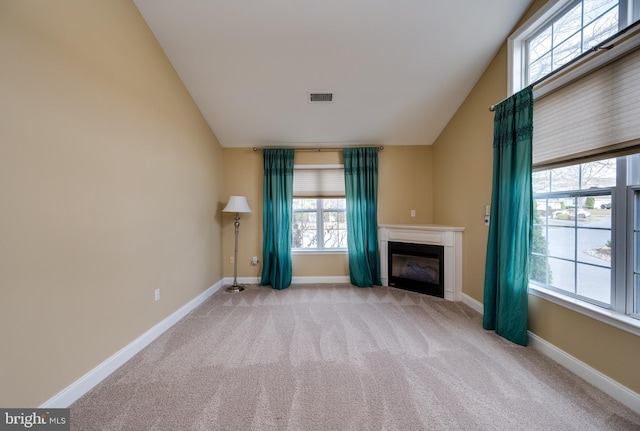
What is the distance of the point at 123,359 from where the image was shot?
1766mm

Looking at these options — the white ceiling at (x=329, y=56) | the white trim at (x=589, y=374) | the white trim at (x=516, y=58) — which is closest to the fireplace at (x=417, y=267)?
the white trim at (x=589, y=374)

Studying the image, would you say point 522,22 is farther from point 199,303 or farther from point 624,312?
point 199,303

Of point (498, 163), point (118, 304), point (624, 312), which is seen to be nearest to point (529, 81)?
point (498, 163)

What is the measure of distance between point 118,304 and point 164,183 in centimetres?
115

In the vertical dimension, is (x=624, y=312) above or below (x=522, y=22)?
below

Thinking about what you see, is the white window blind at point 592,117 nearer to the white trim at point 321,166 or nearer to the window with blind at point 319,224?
the white trim at point 321,166

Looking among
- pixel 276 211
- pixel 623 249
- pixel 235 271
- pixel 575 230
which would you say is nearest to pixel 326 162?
pixel 276 211

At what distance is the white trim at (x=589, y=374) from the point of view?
52.6 inches

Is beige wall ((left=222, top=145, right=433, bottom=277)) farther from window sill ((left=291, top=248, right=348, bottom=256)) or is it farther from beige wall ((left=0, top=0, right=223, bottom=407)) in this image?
beige wall ((left=0, top=0, right=223, bottom=407))

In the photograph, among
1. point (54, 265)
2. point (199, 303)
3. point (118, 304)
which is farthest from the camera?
point (199, 303)

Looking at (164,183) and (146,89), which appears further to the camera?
(164,183)

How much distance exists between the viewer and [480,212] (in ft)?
8.71

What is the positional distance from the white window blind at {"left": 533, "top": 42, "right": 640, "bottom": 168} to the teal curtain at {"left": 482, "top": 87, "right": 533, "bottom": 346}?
142 mm

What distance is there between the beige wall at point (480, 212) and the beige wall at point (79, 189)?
342 centimetres
